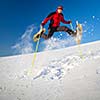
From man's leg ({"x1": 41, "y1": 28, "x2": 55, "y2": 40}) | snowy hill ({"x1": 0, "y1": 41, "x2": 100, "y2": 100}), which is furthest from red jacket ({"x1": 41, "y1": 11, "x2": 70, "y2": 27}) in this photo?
snowy hill ({"x1": 0, "y1": 41, "x2": 100, "y2": 100})

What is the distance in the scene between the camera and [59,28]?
Result: 467 centimetres

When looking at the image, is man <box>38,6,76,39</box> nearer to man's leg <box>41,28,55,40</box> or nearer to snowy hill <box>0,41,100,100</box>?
man's leg <box>41,28,55,40</box>

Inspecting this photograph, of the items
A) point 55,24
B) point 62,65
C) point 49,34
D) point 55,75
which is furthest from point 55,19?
point 62,65

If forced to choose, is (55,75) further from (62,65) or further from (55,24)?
(55,24)

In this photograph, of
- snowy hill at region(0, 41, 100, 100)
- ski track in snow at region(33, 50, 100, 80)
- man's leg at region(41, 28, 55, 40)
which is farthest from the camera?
ski track in snow at region(33, 50, 100, 80)

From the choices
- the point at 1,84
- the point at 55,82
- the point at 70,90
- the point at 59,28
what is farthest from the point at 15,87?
the point at 59,28

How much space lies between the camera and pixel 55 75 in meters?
5.54

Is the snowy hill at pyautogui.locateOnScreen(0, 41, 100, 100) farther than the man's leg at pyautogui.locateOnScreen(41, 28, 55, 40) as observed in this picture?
Yes

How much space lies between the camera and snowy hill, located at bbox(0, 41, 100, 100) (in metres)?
4.77

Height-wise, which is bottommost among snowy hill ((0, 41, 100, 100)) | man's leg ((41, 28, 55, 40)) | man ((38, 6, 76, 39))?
snowy hill ((0, 41, 100, 100))

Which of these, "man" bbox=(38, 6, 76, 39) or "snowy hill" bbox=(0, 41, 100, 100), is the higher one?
"man" bbox=(38, 6, 76, 39)

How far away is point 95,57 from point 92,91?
1.47 metres

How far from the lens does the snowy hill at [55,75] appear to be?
15.6ft

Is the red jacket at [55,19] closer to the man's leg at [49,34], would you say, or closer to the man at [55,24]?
the man at [55,24]
